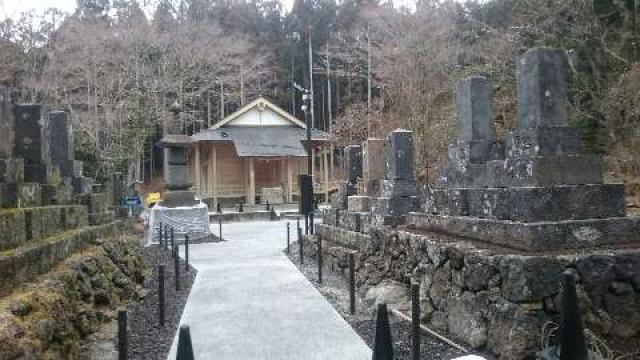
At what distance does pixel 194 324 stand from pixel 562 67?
4.94 metres

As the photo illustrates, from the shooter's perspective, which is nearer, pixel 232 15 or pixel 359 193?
pixel 359 193

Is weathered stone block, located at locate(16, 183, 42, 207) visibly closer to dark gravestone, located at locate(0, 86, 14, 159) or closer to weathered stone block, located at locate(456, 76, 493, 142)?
dark gravestone, located at locate(0, 86, 14, 159)

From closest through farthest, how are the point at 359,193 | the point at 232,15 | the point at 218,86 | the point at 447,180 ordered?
the point at 447,180
the point at 359,193
the point at 218,86
the point at 232,15

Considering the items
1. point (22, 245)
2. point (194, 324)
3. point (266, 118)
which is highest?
point (266, 118)

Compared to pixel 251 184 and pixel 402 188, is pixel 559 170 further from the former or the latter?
pixel 251 184

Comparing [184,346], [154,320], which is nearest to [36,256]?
[154,320]


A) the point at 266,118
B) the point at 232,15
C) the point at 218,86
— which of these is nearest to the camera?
the point at 266,118

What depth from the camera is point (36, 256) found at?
16.0ft

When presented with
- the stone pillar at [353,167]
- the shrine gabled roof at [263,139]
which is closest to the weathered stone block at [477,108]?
the stone pillar at [353,167]

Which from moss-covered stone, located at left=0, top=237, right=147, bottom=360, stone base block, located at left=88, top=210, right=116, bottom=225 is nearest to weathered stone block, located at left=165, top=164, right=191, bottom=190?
stone base block, located at left=88, top=210, right=116, bottom=225

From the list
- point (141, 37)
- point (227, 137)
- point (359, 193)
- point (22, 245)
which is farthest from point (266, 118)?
point (22, 245)

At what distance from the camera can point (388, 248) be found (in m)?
7.61

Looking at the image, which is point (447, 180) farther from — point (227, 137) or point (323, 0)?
point (323, 0)

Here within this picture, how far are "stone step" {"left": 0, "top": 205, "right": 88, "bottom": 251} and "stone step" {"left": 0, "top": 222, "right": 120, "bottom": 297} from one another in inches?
3.3
